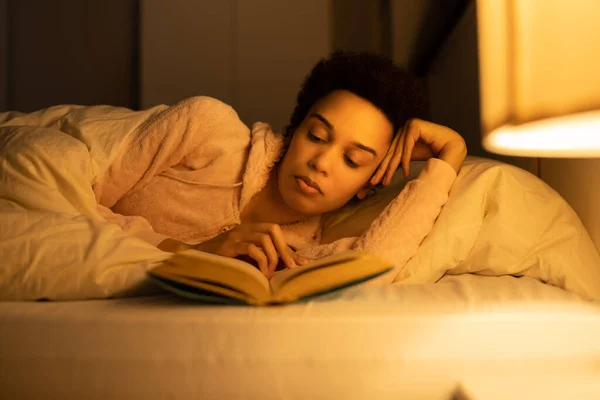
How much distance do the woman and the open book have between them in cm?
32

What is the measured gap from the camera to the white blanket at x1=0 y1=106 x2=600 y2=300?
2.30ft

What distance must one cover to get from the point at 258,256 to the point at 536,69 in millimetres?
512

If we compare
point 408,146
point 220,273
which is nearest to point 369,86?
point 408,146

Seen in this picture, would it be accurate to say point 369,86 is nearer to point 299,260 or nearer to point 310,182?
point 310,182

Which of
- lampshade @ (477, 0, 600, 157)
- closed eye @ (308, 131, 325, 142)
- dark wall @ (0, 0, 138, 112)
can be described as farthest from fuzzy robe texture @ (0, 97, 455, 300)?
dark wall @ (0, 0, 138, 112)

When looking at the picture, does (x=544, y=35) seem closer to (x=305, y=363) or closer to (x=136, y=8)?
(x=305, y=363)

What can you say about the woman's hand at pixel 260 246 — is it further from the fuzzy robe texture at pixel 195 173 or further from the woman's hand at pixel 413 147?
the woman's hand at pixel 413 147

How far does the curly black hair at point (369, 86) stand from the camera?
1122 mm

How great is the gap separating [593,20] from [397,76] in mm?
795

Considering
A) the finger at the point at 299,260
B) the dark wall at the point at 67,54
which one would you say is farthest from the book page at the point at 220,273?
the dark wall at the point at 67,54

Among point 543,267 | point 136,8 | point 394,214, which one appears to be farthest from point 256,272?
point 136,8

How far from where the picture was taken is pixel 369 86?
1.12m

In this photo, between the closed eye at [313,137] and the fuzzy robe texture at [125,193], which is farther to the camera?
the closed eye at [313,137]

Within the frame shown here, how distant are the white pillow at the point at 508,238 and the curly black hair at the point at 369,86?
24 cm
